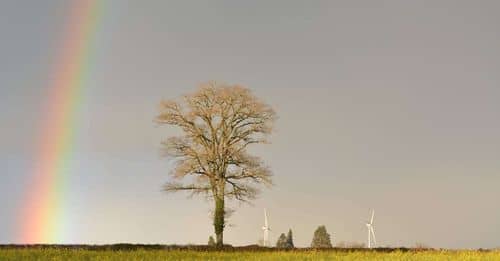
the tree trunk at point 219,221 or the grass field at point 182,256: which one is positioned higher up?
the tree trunk at point 219,221

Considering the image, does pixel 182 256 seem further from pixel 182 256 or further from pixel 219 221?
pixel 219 221

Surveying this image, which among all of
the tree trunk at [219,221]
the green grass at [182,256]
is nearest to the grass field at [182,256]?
the green grass at [182,256]

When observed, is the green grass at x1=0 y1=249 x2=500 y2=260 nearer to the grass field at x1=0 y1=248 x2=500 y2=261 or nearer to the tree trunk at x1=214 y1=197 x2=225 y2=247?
the grass field at x1=0 y1=248 x2=500 y2=261

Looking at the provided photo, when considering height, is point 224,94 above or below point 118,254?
above

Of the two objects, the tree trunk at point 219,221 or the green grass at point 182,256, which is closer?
the green grass at point 182,256

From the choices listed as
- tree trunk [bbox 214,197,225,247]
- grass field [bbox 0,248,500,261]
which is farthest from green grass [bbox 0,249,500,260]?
tree trunk [bbox 214,197,225,247]

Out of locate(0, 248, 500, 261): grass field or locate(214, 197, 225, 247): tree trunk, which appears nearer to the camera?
locate(0, 248, 500, 261): grass field

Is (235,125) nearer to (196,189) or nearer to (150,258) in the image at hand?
(196,189)

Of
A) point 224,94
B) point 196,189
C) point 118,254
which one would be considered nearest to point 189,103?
point 224,94

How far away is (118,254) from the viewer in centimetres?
3033

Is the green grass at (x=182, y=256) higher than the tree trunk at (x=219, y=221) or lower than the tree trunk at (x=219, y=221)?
lower

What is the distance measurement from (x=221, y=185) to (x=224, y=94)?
674 centimetres

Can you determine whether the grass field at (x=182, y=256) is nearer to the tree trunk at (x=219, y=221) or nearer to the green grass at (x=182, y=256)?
the green grass at (x=182, y=256)

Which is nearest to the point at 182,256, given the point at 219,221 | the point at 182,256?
the point at 182,256
